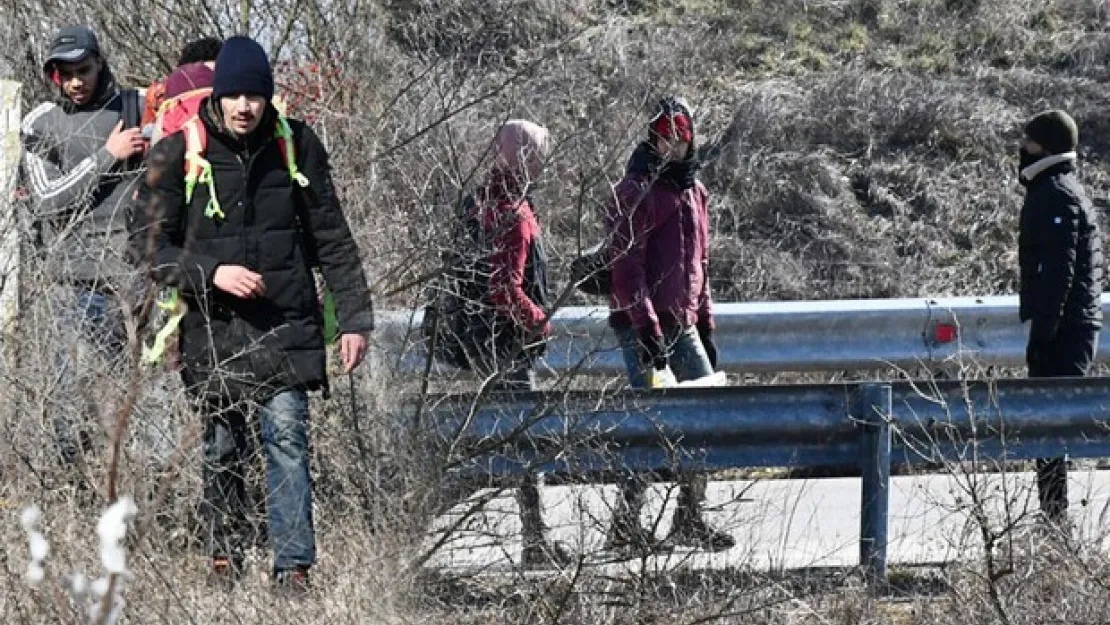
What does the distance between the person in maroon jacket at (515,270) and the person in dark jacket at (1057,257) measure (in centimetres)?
202

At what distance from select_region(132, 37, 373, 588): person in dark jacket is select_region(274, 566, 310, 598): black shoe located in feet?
0.55

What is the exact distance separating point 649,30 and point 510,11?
1378 mm

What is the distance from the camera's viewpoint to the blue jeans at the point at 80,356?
547cm

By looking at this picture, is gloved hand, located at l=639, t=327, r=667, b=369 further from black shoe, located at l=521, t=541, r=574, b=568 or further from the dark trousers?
black shoe, located at l=521, t=541, r=574, b=568

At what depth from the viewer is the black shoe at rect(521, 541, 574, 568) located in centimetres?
596

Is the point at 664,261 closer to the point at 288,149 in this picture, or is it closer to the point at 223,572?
the point at 288,149

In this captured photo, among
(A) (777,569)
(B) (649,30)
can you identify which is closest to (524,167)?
(A) (777,569)

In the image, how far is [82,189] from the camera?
680cm

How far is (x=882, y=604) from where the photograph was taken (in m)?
6.41

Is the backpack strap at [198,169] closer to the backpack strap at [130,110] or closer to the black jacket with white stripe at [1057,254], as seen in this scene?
the backpack strap at [130,110]

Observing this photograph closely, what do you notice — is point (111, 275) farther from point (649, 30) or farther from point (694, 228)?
point (649, 30)

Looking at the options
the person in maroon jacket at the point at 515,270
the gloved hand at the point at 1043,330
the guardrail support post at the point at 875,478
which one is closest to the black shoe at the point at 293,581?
the person in maroon jacket at the point at 515,270

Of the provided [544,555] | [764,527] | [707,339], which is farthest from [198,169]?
[707,339]

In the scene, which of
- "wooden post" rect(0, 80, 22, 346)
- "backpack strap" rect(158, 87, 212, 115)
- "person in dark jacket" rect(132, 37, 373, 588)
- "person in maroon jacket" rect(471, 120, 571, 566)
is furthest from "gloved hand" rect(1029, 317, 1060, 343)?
"wooden post" rect(0, 80, 22, 346)
